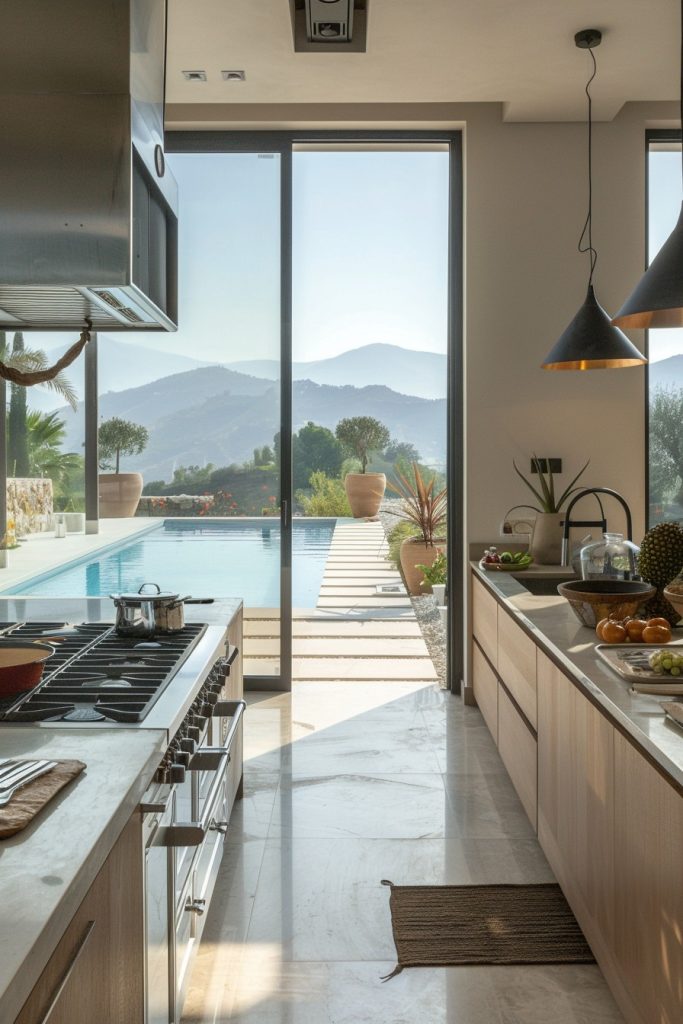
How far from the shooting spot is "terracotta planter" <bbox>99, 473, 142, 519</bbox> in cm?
511

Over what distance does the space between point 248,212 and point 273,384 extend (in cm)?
97

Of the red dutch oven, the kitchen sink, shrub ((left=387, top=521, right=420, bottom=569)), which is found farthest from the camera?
shrub ((left=387, top=521, right=420, bottom=569))

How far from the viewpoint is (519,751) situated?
3.32 m

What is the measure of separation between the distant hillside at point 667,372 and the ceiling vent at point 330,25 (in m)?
2.27

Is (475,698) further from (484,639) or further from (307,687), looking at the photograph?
(307,687)

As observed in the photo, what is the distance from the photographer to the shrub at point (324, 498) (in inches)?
209

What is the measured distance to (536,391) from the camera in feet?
15.8

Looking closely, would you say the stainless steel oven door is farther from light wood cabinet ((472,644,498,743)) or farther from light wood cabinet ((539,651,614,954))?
light wood cabinet ((472,644,498,743))

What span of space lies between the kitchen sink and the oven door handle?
1975 millimetres

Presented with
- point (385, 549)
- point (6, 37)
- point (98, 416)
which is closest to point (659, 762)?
point (6, 37)

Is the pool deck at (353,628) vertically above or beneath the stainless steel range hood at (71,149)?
beneath

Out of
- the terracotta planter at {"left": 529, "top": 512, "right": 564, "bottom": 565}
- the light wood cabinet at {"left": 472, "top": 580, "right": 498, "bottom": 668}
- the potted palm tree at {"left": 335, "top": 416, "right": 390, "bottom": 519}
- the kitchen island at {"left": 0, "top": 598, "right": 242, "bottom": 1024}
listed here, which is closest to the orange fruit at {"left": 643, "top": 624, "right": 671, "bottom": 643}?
the kitchen island at {"left": 0, "top": 598, "right": 242, "bottom": 1024}

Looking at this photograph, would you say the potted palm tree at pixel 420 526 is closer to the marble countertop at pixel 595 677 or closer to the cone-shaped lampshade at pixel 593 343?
the marble countertop at pixel 595 677

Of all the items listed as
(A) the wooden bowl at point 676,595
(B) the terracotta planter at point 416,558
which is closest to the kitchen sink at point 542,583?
(A) the wooden bowl at point 676,595
